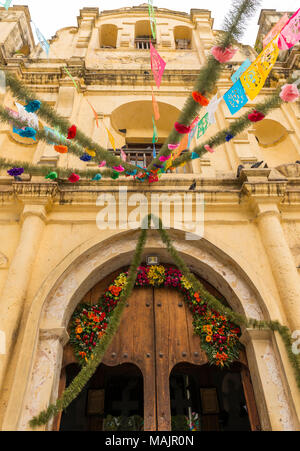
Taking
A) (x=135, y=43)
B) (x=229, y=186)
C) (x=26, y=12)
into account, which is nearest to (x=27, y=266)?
(x=229, y=186)

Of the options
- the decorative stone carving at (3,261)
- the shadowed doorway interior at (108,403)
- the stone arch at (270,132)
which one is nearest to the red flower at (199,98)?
the decorative stone carving at (3,261)

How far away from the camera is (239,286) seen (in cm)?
440

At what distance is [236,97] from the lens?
380 cm

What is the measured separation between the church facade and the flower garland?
5.9 inches

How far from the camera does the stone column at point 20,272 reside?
3.63 m

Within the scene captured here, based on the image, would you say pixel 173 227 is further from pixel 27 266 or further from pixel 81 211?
pixel 27 266

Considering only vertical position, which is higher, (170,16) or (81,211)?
(170,16)

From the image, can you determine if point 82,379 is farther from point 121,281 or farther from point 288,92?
point 288,92

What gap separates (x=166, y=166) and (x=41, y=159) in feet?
9.24

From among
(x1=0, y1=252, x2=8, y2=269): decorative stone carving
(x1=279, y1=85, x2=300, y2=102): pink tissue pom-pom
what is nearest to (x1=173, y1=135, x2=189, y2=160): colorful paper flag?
(x1=279, y1=85, x2=300, y2=102): pink tissue pom-pom

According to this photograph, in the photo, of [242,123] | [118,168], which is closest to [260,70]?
[242,123]

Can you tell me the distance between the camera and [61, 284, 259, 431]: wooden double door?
3908 millimetres

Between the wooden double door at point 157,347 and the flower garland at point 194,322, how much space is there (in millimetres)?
130

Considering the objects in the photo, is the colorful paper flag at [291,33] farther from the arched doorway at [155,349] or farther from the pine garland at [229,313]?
the arched doorway at [155,349]
